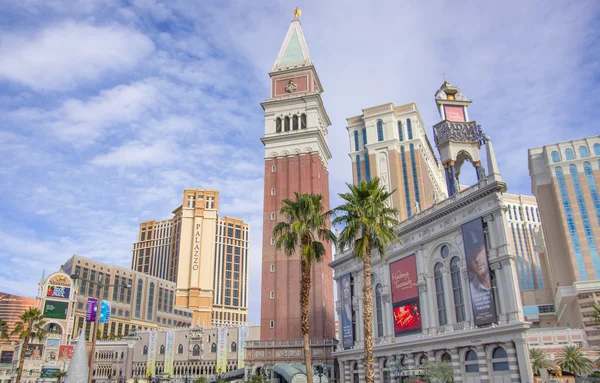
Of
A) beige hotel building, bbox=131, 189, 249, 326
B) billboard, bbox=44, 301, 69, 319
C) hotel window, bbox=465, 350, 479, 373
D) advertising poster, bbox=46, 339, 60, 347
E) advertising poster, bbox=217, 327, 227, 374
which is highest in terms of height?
beige hotel building, bbox=131, 189, 249, 326

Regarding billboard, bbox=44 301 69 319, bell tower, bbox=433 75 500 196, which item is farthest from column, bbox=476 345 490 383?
billboard, bbox=44 301 69 319

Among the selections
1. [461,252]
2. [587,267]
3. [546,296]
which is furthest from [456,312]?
[546,296]

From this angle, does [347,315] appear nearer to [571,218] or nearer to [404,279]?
[404,279]

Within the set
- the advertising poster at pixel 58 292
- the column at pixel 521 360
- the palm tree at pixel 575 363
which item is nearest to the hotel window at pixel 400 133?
the palm tree at pixel 575 363

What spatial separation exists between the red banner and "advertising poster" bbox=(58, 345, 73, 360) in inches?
2975

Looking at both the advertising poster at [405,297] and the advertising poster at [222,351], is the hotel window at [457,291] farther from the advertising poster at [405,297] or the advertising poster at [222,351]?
the advertising poster at [222,351]

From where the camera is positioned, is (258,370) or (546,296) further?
(546,296)

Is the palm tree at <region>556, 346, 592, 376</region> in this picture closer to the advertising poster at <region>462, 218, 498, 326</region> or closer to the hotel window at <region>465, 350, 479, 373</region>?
the hotel window at <region>465, 350, 479, 373</region>

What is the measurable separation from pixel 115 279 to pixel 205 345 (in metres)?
49.9

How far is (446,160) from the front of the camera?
151ft

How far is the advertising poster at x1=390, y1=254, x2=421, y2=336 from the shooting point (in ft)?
136

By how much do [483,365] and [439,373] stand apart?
3.11 meters

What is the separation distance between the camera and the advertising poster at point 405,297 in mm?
41500

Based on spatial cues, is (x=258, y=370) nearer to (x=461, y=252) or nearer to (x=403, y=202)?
(x=461, y=252)
